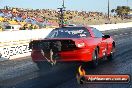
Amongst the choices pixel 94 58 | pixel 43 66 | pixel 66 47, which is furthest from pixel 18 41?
pixel 66 47

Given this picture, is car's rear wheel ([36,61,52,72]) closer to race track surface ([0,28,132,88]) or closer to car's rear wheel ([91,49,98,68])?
race track surface ([0,28,132,88])

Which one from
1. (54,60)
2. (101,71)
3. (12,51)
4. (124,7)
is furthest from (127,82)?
(124,7)

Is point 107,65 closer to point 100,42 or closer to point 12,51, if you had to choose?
point 100,42

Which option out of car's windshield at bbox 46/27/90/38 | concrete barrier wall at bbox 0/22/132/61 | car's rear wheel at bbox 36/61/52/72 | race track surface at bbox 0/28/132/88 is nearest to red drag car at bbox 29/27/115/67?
car's windshield at bbox 46/27/90/38

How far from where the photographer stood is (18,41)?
30.1m

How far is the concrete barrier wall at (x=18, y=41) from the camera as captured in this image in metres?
18.1

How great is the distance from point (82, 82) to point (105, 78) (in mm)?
593

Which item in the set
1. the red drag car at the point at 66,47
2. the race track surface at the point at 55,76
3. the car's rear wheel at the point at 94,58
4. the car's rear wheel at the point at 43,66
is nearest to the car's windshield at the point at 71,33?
the red drag car at the point at 66,47

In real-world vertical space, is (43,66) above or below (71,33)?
below

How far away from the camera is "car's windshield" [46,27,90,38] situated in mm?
12992

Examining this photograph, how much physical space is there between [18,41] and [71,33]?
17465 mm

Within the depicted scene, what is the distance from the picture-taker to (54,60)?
12.2 m

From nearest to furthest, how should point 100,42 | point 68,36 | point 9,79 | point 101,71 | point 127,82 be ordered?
point 127,82
point 9,79
point 101,71
point 68,36
point 100,42

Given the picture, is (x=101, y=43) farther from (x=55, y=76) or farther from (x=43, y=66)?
(x=55, y=76)
